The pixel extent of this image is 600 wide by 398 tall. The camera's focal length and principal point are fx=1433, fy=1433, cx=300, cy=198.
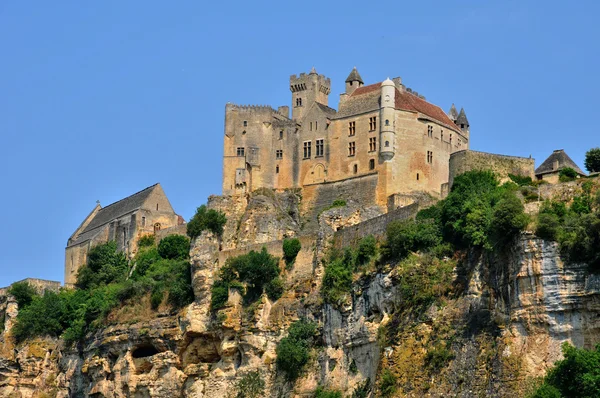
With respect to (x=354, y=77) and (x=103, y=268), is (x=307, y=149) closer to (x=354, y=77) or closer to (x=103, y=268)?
(x=354, y=77)

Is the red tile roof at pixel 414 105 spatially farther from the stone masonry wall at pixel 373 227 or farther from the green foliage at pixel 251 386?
the green foliage at pixel 251 386

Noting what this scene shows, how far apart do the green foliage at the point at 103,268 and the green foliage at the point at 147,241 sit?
4.07 feet

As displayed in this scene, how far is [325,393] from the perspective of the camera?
57906mm

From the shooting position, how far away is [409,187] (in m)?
74.9

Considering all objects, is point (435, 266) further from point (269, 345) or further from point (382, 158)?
point (382, 158)

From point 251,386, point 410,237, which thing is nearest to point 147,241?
point 251,386

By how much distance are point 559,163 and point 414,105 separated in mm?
13994

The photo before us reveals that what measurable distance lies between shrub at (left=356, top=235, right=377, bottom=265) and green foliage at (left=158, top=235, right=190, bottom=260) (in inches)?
720

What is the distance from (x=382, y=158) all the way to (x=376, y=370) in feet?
70.1

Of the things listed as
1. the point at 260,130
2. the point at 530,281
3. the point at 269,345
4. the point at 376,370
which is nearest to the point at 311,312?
the point at 269,345

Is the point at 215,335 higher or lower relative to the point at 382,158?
lower

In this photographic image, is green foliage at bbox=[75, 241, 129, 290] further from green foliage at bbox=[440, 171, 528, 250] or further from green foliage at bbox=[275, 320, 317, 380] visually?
green foliage at bbox=[440, 171, 528, 250]

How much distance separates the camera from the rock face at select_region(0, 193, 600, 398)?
4956cm

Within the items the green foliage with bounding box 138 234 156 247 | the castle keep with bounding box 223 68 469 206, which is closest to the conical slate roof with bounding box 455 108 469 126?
the castle keep with bounding box 223 68 469 206
